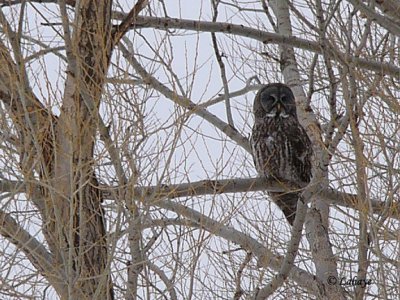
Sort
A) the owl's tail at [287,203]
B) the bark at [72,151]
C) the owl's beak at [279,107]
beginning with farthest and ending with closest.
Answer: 1. the owl's beak at [279,107]
2. the owl's tail at [287,203]
3. the bark at [72,151]

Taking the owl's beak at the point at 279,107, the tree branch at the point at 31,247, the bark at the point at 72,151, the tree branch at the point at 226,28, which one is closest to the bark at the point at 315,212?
the owl's beak at the point at 279,107

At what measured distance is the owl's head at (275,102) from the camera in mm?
7738

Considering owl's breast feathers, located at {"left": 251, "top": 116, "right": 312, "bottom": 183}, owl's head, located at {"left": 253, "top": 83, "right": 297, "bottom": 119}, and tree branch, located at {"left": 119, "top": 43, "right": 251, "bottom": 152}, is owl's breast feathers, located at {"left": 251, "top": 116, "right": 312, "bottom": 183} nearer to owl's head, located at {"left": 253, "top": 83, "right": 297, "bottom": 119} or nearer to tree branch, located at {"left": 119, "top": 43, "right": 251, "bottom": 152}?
owl's head, located at {"left": 253, "top": 83, "right": 297, "bottom": 119}

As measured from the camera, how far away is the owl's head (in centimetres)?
774

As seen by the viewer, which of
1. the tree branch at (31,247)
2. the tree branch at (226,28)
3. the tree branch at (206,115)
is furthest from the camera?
the tree branch at (206,115)

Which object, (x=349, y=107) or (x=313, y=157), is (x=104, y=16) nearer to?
(x=349, y=107)

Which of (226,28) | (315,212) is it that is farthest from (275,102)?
(226,28)

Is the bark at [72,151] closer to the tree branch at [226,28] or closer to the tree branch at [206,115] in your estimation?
the tree branch at [226,28]

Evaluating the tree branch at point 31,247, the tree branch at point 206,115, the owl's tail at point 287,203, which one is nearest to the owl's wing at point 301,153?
the owl's tail at point 287,203

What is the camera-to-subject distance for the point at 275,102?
305 inches

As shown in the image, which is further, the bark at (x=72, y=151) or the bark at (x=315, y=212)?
the bark at (x=315, y=212)

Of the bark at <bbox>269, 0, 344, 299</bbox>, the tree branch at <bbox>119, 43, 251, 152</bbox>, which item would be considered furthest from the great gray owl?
the tree branch at <bbox>119, 43, 251, 152</bbox>

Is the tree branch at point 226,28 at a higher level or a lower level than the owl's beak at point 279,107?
lower

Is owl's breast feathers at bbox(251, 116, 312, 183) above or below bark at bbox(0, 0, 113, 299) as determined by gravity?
above
